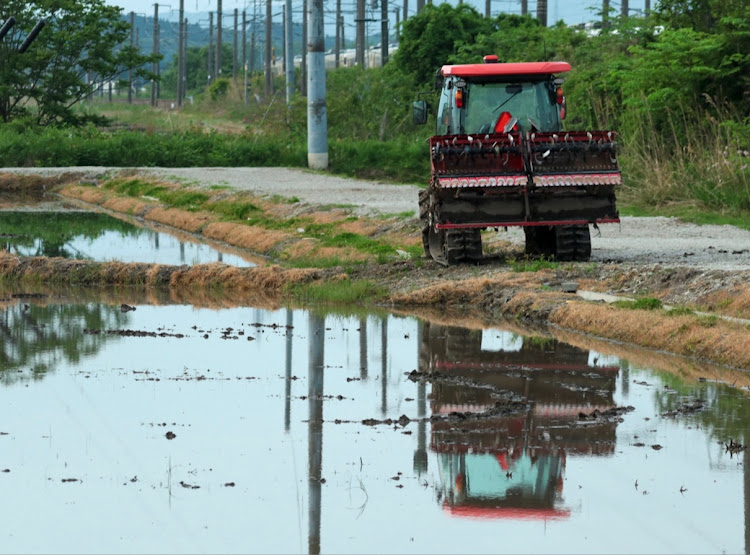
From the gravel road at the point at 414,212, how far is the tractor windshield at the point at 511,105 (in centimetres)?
203

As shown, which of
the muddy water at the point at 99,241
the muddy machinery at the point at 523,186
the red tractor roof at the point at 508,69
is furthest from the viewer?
the muddy water at the point at 99,241

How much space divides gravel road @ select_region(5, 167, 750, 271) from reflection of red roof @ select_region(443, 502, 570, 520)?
8962 millimetres

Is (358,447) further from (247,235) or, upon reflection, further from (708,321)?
(247,235)

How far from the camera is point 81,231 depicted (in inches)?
1077

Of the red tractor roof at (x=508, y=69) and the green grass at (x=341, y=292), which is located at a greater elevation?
the red tractor roof at (x=508, y=69)

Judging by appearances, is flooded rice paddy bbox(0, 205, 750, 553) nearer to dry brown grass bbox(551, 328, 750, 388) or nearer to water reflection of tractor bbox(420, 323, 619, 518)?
water reflection of tractor bbox(420, 323, 619, 518)

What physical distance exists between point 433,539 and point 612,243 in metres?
13.9

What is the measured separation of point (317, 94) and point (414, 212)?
14.3m

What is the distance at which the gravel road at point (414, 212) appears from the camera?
733 inches

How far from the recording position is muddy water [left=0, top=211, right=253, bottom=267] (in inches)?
893

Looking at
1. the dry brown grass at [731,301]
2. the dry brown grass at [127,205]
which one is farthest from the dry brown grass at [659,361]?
the dry brown grass at [127,205]

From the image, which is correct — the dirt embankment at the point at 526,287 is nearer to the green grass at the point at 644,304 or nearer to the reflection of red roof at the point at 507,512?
the green grass at the point at 644,304

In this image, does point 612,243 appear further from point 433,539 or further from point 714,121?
point 433,539

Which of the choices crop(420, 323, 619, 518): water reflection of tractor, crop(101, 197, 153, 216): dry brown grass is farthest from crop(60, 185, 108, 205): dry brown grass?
crop(420, 323, 619, 518): water reflection of tractor
